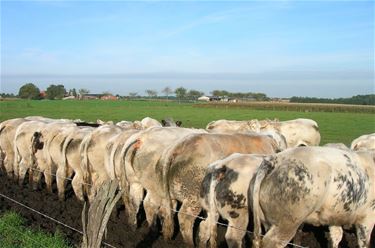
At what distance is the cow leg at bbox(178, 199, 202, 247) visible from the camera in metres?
9.24

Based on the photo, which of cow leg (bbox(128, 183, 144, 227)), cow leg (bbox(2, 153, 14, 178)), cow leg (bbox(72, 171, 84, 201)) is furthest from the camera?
cow leg (bbox(2, 153, 14, 178))

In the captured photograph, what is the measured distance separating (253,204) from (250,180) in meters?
0.46

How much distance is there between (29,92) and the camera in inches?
4348

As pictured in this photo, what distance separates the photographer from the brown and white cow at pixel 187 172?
9.38 m

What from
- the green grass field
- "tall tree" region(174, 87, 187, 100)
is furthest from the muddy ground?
"tall tree" region(174, 87, 187, 100)

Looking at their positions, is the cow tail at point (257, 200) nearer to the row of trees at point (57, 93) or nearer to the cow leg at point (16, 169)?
the cow leg at point (16, 169)

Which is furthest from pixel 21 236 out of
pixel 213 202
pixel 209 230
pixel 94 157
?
pixel 213 202

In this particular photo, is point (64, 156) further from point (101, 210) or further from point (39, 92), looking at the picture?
point (39, 92)

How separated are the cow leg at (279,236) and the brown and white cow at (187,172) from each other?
7.12 feet

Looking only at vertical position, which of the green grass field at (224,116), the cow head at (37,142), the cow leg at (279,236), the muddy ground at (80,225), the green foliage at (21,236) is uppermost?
the cow head at (37,142)

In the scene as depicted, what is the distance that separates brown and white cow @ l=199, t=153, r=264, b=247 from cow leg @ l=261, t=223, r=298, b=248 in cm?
66

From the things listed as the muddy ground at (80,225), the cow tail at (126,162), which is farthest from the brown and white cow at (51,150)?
the cow tail at (126,162)

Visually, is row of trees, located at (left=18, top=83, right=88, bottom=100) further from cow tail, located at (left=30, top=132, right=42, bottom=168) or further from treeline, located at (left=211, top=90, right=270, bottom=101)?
cow tail, located at (left=30, top=132, right=42, bottom=168)

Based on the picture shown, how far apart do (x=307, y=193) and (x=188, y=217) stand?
9.15ft
